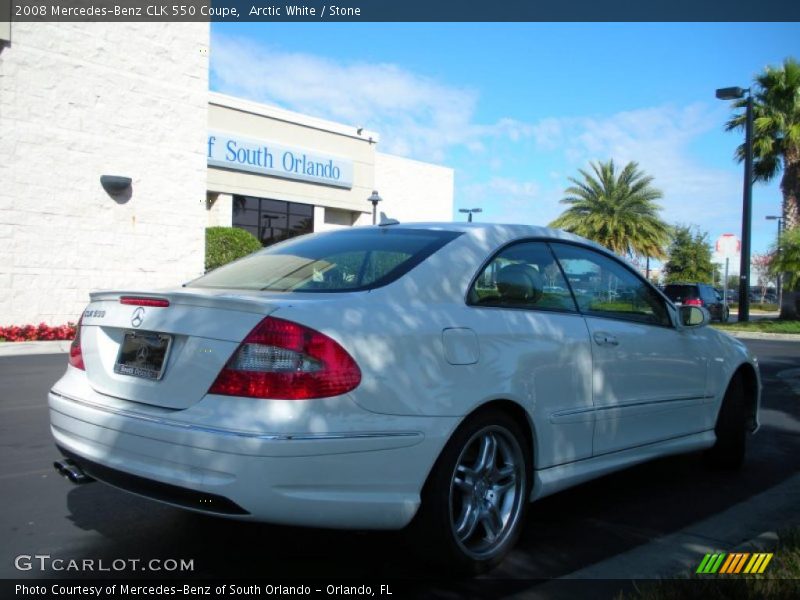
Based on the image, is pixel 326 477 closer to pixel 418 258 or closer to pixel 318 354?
pixel 318 354

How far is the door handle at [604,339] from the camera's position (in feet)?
13.6

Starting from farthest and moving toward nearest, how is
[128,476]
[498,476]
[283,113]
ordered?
[283,113] → [498,476] → [128,476]

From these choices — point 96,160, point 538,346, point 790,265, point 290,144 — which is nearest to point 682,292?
point 790,265

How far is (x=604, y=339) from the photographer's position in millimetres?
4199

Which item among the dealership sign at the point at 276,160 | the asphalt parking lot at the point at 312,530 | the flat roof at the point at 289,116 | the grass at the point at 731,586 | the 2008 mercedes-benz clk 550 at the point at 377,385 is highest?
the flat roof at the point at 289,116

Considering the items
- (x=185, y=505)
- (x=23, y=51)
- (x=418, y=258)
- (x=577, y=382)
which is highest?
(x=23, y=51)

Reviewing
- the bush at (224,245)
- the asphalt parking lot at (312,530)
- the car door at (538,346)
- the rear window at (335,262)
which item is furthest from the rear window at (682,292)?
the rear window at (335,262)

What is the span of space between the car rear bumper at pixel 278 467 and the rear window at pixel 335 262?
77cm

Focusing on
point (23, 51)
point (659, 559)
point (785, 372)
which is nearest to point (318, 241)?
point (659, 559)

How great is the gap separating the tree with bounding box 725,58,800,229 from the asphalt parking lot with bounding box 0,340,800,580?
82.1 feet

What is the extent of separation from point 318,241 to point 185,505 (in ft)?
6.12

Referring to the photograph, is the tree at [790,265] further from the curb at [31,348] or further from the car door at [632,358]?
the car door at [632,358]

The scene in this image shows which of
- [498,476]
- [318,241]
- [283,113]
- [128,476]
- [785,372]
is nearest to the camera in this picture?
[128,476]

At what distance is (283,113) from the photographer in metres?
26.2
